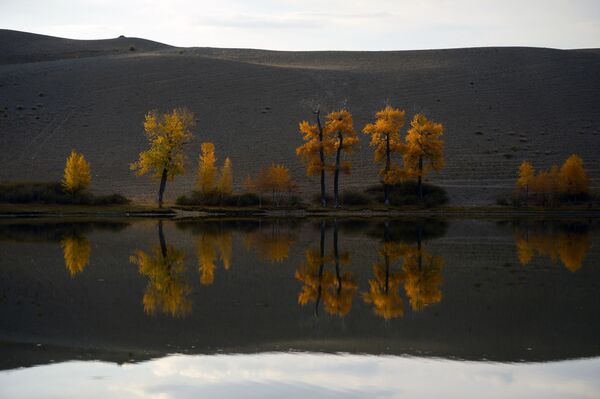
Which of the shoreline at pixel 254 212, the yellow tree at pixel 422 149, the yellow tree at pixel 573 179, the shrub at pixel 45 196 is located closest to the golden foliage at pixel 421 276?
the shoreline at pixel 254 212

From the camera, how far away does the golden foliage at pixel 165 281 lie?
1986cm

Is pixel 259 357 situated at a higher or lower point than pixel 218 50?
lower

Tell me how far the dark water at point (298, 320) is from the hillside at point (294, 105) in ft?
125

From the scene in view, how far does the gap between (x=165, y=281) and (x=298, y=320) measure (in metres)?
6.37

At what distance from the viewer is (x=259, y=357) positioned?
15.5 m

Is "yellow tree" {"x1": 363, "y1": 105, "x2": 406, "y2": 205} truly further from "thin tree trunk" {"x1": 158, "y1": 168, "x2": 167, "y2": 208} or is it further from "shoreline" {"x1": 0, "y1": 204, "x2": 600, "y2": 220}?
"thin tree trunk" {"x1": 158, "y1": 168, "x2": 167, "y2": 208}

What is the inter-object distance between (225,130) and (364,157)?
14.0m

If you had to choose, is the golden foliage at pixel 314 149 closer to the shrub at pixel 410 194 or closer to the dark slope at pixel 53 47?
the shrub at pixel 410 194

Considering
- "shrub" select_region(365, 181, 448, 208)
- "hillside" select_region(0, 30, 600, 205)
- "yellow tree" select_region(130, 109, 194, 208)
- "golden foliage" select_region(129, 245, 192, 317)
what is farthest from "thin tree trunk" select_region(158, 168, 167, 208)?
"golden foliage" select_region(129, 245, 192, 317)

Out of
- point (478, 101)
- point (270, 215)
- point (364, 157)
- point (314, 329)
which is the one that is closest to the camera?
point (314, 329)

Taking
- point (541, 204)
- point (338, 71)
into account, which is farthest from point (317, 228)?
point (338, 71)

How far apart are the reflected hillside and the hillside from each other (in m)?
18.0

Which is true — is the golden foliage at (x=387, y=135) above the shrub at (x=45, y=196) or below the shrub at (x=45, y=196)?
above

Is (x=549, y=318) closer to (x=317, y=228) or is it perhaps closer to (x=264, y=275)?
(x=264, y=275)
